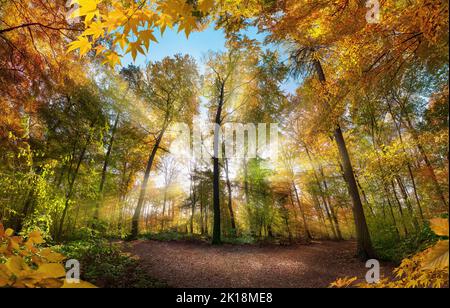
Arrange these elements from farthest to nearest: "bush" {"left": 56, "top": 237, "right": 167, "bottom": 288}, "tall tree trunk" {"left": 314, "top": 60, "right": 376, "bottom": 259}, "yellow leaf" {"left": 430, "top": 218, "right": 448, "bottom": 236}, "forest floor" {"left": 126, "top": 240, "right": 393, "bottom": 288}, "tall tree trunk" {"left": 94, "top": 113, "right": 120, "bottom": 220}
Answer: "tall tree trunk" {"left": 314, "top": 60, "right": 376, "bottom": 259} → "tall tree trunk" {"left": 94, "top": 113, "right": 120, "bottom": 220} → "forest floor" {"left": 126, "top": 240, "right": 393, "bottom": 288} → "bush" {"left": 56, "top": 237, "right": 167, "bottom": 288} → "yellow leaf" {"left": 430, "top": 218, "right": 448, "bottom": 236}

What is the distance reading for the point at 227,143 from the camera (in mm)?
15305

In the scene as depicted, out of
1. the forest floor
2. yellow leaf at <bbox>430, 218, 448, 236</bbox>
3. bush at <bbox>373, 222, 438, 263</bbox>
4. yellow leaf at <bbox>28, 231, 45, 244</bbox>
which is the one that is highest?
yellow leaf at <bbox>430, 218, 448, 236</bbox>

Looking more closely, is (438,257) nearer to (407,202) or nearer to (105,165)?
(105,165)

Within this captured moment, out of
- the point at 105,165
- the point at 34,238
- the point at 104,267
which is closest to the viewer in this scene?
the point at 34,238

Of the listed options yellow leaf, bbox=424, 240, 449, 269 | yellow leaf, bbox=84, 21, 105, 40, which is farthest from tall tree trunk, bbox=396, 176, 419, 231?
yellow leaf, bbox=84, 21, 105, 40

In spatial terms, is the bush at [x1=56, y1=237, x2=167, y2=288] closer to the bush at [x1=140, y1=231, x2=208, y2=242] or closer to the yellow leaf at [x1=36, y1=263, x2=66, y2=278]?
the yellow leaf at [x1=36, y1=263, x2=66, y2=278]

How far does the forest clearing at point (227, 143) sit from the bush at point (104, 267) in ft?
0.14

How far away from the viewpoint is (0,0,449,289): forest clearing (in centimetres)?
179

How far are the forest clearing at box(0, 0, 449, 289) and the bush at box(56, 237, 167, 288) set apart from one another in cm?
4

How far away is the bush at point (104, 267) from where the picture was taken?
4594 millimetres

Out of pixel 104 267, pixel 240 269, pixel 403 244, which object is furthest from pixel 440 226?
pixel 403 244

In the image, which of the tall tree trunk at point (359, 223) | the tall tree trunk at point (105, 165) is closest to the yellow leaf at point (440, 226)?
the tall tree trunk at point (105, 165)

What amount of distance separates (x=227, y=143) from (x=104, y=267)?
37.2 feet
